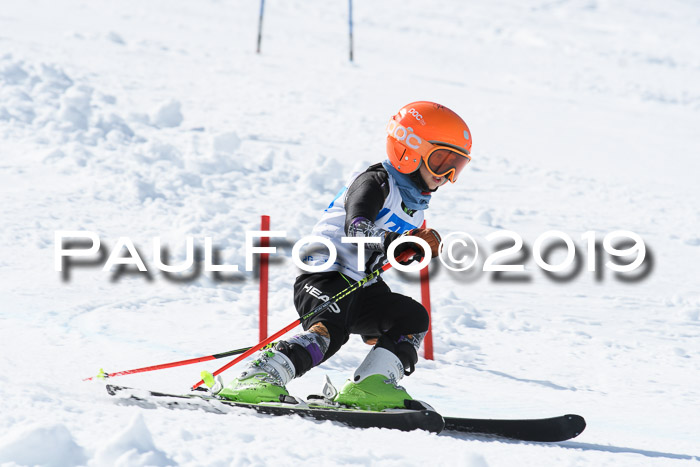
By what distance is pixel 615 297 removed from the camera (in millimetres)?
7008

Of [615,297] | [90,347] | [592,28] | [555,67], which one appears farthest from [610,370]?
[592,28]

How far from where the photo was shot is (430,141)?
12.2ft

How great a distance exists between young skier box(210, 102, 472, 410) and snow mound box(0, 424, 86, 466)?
1109 mm

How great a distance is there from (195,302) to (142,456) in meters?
3.46

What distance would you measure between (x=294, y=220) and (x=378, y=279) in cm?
405

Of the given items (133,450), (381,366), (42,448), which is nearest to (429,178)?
(381,366)

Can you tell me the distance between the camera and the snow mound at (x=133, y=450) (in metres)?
2.25

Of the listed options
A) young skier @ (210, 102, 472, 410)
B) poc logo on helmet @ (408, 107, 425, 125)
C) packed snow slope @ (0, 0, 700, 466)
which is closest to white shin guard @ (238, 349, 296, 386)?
young skier @ (210, 102, 472, 410)

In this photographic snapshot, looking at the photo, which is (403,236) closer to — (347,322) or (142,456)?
(347,322)

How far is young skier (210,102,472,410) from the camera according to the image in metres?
3.43

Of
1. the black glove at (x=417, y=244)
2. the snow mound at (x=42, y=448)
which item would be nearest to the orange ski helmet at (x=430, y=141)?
the black glove at (x=417, y=244)

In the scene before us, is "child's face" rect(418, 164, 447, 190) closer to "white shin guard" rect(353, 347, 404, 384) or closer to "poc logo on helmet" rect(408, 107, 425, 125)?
"poc logo on helmet" rect(408, 107, 425, 125)

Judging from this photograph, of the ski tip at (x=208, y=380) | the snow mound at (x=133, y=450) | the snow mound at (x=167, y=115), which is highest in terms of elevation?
the snow mound at (x=167, y=115)

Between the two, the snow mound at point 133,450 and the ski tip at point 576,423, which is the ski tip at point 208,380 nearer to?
the snow mound at point 133,450
